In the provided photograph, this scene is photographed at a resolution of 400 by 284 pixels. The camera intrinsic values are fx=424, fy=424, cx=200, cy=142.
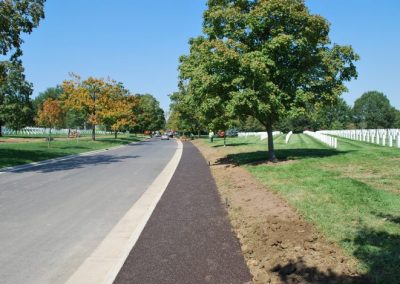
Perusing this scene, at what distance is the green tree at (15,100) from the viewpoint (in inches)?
2579

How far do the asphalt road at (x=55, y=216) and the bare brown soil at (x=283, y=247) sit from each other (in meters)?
2.55

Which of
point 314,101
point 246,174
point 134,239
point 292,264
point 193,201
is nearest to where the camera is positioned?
point 292,264

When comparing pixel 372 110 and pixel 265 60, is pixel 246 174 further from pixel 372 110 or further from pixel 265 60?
pixel 372 110

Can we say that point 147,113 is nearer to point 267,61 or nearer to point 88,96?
point 88,96

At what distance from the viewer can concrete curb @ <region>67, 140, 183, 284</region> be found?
5496 mm

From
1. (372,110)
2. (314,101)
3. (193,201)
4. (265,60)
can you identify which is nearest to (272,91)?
(265,60)

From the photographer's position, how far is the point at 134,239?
7.25 metres

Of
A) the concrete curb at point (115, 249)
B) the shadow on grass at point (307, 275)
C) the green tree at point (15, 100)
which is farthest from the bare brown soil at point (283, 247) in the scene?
the green tree at point (15, 100)

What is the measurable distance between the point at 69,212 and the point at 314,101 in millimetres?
13275

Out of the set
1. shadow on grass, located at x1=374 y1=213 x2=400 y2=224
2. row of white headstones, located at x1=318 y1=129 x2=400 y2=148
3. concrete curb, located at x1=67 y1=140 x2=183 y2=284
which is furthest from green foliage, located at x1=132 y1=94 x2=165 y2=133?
shadow on grass, located at x1=374 y1=213 x2=400 y2=224

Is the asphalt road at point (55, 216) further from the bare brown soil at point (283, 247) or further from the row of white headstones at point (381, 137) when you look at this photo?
the row of white headstones at point (381, 137)

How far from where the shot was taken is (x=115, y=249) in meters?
6.73

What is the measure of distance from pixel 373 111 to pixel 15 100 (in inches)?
4200

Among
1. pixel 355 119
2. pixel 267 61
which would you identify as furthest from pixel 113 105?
pixel 355 119
